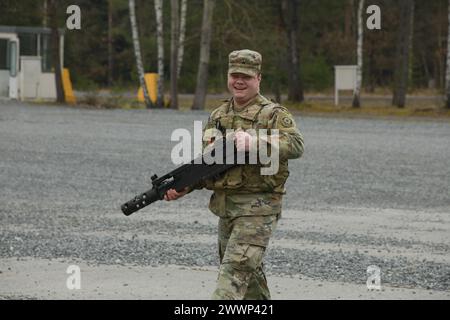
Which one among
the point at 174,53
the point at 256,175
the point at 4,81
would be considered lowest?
the point at 4,81

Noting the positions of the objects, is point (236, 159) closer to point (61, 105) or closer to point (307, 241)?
point (307, 241)

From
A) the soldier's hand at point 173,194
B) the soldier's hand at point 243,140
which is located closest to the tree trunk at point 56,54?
the soldier's hand at point 173,194

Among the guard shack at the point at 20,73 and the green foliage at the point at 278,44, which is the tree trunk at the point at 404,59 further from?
the guard shack at the point at 20,73

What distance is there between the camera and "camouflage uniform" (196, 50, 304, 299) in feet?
24.0

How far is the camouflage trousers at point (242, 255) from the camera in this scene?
728cm

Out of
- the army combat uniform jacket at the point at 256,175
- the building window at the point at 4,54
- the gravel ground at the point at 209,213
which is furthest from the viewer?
the building window at the point at 4,54

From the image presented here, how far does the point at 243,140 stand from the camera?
281 inches

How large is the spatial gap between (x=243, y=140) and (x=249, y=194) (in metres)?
0.48

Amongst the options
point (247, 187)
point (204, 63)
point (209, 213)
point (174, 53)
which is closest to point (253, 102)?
point (247, 187)
